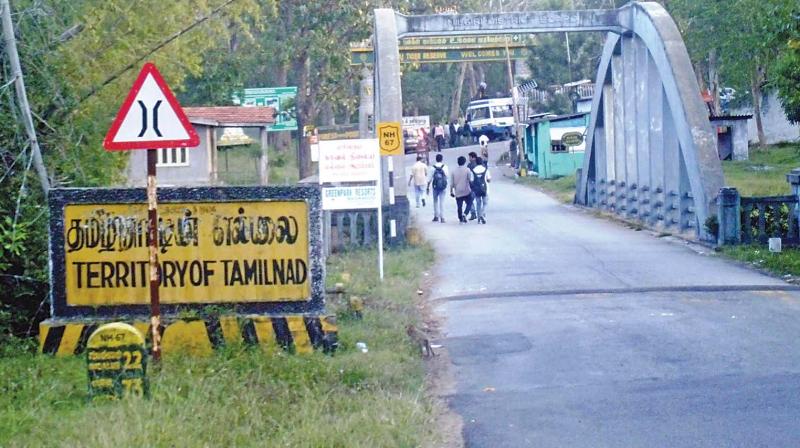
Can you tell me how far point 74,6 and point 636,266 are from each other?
998cm

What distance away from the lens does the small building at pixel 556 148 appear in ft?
158

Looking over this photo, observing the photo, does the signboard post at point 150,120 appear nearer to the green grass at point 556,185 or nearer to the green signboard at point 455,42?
Result: the green signboard at point 455,42

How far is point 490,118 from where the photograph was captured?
233ft

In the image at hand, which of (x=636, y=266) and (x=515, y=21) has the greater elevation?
(x=515, y=21)

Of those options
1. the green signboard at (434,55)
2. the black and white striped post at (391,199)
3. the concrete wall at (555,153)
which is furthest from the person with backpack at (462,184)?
the concrete wall at (555,153)

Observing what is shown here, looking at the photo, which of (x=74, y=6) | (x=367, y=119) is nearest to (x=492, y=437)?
(x=74, y=6)

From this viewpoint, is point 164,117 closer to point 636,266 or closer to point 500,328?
point 500,328

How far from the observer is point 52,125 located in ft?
39.4

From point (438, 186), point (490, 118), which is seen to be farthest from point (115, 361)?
point (490, 118)

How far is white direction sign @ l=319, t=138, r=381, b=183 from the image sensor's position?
55.0ft

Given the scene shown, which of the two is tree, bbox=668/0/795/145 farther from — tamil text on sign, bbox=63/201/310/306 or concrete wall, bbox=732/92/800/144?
tamil text on sign, bbox=63/201/310/306

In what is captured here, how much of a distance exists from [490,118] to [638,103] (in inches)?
1823

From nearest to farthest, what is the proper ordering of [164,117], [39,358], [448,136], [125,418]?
[125,418], [164,117], [39,358], [448,136]

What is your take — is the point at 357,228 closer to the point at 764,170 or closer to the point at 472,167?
the point at 472,167
